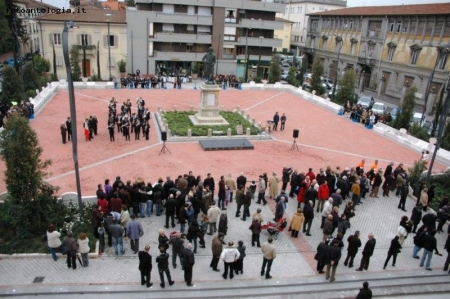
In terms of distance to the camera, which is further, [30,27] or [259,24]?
[30,27]

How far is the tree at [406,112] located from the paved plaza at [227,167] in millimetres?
2502

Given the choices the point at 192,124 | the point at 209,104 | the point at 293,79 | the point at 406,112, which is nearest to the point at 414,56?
the point at 293,79

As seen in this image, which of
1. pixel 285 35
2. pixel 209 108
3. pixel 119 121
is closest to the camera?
pixel 119 121

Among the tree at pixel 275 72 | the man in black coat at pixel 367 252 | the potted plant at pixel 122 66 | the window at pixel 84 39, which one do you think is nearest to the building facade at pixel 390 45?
the tree at pixel 275 72

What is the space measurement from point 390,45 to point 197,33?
2355 centimetres

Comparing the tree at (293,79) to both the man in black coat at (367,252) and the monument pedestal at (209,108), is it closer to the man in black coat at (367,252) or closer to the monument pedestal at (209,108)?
the monument pedestal at (209,108)

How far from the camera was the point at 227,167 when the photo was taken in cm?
2016

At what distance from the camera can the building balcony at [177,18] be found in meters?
48.0

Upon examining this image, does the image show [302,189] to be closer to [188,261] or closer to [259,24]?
[188,261]

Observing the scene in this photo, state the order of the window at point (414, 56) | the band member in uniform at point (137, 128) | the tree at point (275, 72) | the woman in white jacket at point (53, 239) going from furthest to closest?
the tree at point (275, 72), the window at point (414, 56), the band member in uniform at point (137, 128), the woman in white jacket at point (53, 239)

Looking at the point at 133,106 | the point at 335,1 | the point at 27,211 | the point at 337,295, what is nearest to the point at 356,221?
the point at 337,295

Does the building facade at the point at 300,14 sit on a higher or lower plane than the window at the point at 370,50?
higher

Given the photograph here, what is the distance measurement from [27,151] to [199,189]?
220 inches

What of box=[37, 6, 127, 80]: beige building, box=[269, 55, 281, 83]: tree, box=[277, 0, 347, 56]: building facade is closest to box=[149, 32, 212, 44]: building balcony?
box=[37, 6, 127, 80]: beige building
